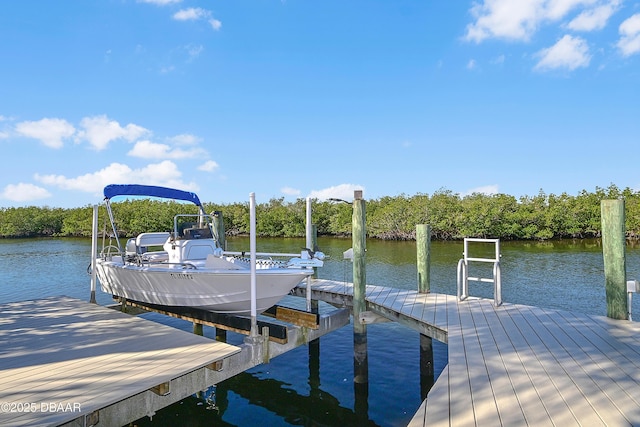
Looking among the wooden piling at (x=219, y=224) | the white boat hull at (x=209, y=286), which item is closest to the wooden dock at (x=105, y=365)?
the white boat hull at (x=209, y=286)

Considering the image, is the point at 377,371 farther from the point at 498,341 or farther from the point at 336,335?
the point at 498,341

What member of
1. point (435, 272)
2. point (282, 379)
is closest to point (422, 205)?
point (435, 272)

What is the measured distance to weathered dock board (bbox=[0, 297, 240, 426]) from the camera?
11.4ft

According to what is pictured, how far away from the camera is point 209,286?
22.2 feet

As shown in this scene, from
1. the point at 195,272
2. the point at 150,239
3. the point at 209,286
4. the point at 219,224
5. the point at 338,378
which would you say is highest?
the point at 219,224

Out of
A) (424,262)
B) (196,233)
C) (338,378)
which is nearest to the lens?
(338,378)

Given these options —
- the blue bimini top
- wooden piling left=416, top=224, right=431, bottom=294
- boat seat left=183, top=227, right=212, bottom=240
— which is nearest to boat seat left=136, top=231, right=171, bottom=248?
the blue bimini top

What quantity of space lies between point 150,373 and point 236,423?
8.05ft

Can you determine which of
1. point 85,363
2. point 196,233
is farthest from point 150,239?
point 85,363

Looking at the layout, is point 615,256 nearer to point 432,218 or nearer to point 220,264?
point 220,264

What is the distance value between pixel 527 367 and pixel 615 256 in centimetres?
297

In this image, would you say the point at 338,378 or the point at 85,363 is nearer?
the point at 85,363

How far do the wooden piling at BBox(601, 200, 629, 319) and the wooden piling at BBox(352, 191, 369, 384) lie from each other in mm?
3685

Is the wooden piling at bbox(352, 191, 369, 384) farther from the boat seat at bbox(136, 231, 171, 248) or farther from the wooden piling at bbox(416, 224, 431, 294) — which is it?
the boat seat at bbox(136, 231, 171, 248)
